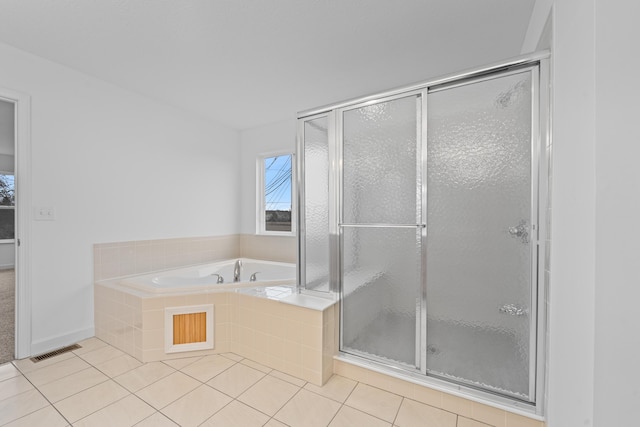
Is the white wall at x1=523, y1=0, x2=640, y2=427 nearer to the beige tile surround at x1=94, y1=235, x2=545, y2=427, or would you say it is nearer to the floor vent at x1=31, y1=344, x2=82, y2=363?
the beige tile surround at x1=94, y1=235, x2=545, y2=427

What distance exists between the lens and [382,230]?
1748 mm

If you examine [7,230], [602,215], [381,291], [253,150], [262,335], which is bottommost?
[262,335]

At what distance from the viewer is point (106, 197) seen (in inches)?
98.3

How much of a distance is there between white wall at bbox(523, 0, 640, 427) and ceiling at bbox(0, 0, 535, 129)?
2.83 ft

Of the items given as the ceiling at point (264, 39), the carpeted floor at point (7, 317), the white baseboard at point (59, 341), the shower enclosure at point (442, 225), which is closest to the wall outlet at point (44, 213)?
the carpeted floor at point (7, 317)

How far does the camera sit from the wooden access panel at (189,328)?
211cm

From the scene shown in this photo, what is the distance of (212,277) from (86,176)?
152 cm

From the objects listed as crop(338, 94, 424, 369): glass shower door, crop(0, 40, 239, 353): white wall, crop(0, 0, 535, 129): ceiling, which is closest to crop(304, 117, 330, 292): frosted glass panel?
crop(338, 94, 424, 369): glass shower door

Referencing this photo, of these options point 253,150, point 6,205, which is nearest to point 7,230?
point 6,205

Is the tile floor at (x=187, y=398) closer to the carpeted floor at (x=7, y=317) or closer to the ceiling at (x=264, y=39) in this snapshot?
the carpeted floor at (x=7, y=317)

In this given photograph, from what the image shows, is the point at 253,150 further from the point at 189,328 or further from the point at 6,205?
the point at 6,205

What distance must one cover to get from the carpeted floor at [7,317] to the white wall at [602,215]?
3.38 m

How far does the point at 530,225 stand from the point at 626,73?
2.46ft

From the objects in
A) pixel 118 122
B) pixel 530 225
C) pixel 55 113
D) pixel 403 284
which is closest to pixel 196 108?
pixel 118 122
